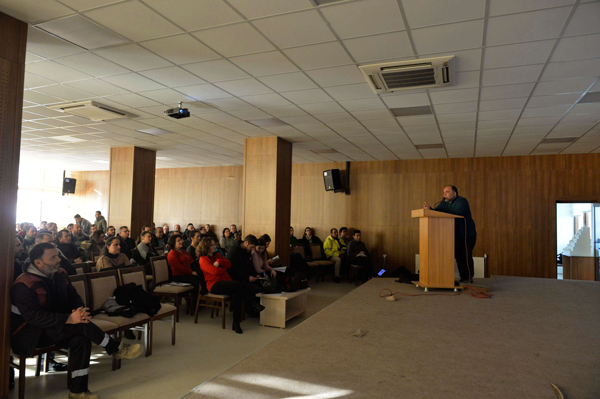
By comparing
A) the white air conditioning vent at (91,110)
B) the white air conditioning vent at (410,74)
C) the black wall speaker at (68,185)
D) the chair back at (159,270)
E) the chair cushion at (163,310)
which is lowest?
the chair cushion at (163,310)

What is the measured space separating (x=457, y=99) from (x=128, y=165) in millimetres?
8038

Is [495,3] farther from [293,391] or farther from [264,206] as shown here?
[264,206]

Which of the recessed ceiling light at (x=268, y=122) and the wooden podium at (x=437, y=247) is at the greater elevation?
the recessed ceiling light at (x=268, y=122)

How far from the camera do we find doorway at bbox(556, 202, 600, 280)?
29.6 feet

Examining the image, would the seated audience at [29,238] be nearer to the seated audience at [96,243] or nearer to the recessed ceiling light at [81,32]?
the seated audience at [96,243]

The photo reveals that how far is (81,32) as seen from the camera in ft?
12.2

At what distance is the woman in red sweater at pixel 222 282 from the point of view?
5457 millimetres

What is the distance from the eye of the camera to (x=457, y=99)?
18.1 feet

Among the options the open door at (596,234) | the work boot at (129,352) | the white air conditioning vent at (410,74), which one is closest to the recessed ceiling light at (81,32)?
the white air conditioning vent at (410,74)

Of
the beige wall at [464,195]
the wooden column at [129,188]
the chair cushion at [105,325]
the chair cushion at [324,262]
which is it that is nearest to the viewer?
the chair cushion at [105,325]

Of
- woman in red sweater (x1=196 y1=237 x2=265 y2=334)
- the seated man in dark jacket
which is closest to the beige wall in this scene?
woman in red sweater (x1=196 y1=237 x2=265 y2=334)

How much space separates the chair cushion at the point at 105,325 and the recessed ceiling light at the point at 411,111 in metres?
4.82

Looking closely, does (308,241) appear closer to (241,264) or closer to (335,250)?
(335,250)

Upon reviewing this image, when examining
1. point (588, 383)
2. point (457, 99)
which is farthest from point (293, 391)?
point (457, 99)
